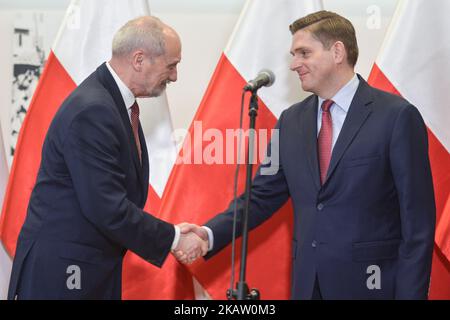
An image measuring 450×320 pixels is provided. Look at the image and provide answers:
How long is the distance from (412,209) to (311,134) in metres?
0.52

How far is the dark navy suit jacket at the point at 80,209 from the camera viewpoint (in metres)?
2.64

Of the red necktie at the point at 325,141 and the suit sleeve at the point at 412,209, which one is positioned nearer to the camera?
the suit sleeve at the point at 412,209

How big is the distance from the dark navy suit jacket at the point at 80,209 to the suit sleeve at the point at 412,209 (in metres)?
1.02

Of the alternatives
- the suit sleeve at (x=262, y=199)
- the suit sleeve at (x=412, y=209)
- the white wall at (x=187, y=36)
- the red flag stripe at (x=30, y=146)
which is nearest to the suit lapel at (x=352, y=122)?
the suit sleeve at (x=412, y=209)

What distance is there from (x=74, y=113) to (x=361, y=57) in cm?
179

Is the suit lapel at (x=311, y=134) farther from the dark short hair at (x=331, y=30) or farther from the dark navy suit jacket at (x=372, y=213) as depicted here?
the dark short hair at (x=331, y=30)

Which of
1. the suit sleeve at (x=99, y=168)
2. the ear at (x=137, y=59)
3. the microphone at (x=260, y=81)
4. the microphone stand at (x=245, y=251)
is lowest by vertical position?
the microphone stand at (x=245, y=251)

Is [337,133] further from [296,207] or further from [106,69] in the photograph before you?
[106,69]

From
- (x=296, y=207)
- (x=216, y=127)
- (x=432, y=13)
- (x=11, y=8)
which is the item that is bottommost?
(x=296, y=207)

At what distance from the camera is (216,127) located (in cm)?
345

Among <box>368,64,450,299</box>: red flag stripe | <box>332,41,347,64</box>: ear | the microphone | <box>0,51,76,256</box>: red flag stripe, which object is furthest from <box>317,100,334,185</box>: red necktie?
<box>0,51,76,256</box>: red flag stripe

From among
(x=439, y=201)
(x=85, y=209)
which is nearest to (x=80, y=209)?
(x=85, y=209)

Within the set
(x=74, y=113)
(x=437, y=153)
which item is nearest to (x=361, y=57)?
(x=437, y=153)
